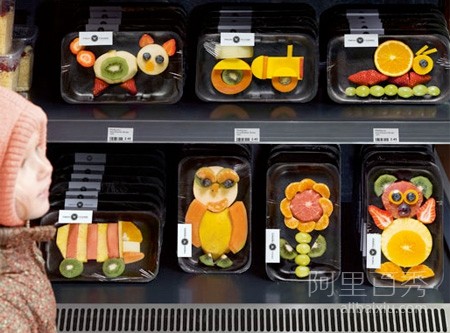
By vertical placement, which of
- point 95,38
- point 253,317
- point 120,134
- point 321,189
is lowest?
point 253,317

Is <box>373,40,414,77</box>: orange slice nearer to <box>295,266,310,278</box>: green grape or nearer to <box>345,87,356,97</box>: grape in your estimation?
<box>345,87,356,97</box>: grape

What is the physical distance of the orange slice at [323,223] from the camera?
3021 mm

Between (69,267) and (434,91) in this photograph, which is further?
(69,267)

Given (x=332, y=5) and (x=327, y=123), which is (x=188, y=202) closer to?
(x=327, y=123)

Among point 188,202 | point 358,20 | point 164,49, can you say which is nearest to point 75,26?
point 164,49

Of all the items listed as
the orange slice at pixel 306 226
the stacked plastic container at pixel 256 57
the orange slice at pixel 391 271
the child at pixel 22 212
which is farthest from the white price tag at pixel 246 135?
the child at pixel 22 212

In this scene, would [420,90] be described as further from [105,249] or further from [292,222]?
[105,249]

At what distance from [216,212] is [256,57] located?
18.4 inches

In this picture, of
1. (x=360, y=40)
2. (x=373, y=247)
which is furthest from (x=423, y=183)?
(x=360, y=40)

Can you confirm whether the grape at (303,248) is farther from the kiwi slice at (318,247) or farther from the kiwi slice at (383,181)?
the kiwi slice at (383,181)

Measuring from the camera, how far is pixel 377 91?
289 centimetres

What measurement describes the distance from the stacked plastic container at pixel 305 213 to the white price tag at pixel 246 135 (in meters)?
0.28

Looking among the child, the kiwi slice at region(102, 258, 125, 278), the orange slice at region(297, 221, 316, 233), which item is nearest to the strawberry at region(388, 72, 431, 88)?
the orange slice at region(297, 221, 316, 233)

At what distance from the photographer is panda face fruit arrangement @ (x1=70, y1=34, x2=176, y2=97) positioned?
2877 millimetres
